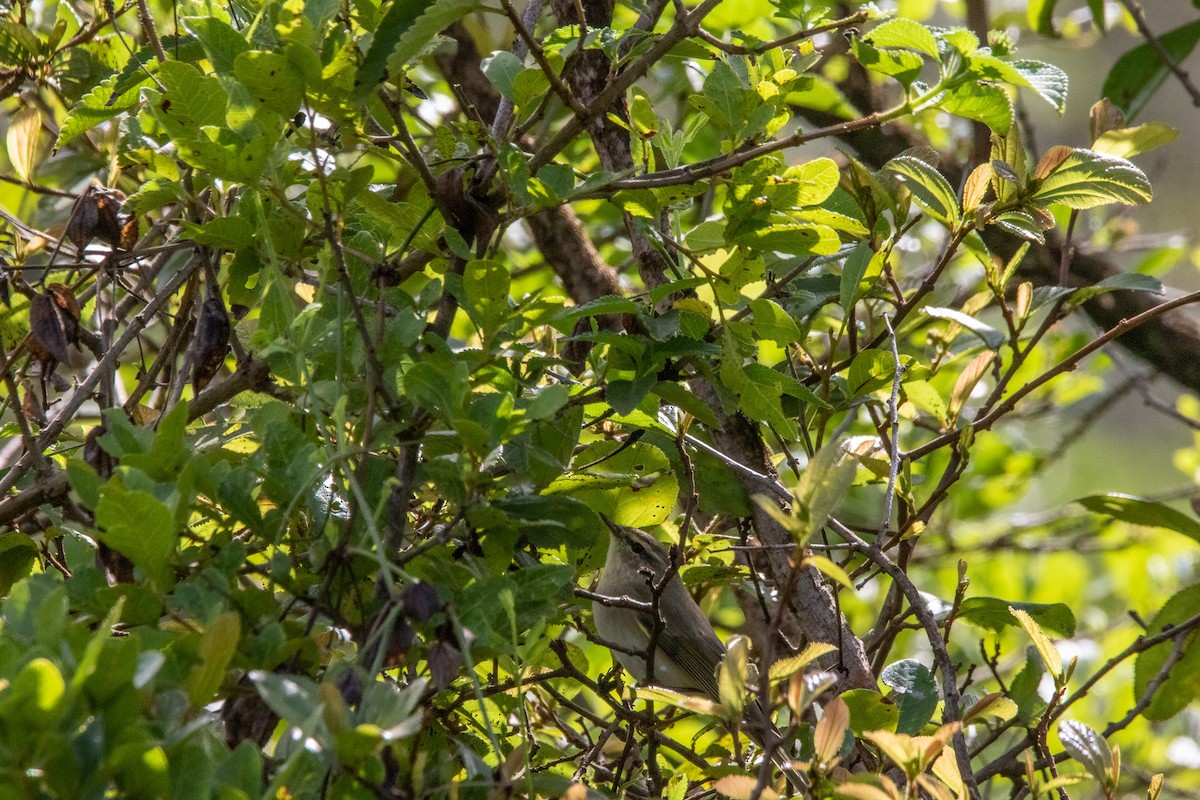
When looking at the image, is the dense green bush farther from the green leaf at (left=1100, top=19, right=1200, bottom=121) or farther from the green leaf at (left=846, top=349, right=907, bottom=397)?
the green leaf at (left=1100, top=19, right=1200, bottom=121)

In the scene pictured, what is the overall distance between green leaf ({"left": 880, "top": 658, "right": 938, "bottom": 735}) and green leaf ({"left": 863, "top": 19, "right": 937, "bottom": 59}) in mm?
761

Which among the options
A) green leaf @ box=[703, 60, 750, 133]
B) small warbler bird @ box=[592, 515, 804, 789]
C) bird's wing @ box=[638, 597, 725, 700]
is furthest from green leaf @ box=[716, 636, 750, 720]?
bird's wing @ box=[638, 597, 725, 700]

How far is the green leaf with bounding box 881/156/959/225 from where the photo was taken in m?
1.48

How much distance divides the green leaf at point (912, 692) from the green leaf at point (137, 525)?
877 mm

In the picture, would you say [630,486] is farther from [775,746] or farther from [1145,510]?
[1145,510]

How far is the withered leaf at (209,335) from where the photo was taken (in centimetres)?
133

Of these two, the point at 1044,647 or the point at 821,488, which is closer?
the point at 821,488

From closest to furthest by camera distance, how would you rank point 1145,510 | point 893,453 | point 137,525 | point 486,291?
point 137,525 → point 486,291 → point 893,453 → point 1145,510

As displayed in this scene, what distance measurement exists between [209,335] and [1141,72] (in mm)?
2514

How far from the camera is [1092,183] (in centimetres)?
140

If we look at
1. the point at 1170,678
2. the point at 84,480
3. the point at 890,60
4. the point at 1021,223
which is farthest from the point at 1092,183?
the point at 84,480

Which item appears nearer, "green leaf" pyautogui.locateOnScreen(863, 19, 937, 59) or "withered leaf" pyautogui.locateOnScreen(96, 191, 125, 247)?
"green leaf" pyautogui.locateOnScreen(863, 19, 937, 59)

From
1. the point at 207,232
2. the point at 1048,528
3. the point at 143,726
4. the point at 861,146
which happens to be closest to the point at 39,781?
the point at 143,726

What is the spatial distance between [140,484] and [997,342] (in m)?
1.46
